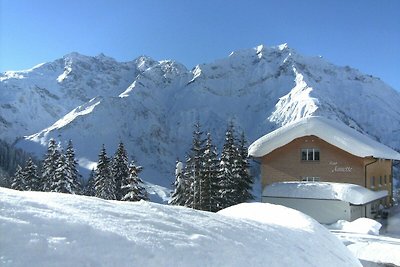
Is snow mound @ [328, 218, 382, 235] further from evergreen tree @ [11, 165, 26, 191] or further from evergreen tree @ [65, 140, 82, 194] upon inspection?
evergreen tree @ [11, 165, 26, 191]

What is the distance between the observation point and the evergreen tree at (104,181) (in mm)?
38531

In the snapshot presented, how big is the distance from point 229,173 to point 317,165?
24.5 feet

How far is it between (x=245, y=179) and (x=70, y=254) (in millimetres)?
32183

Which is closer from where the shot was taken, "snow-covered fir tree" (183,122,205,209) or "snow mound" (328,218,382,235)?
"snow mound" (328,218,382,235)

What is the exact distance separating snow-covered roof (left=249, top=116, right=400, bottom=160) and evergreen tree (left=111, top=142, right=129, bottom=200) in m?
13.7

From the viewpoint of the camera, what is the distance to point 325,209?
26.0 metres

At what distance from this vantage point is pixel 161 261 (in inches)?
176

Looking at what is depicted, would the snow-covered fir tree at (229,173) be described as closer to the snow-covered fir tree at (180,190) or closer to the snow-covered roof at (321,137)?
the snow-covered roof at (321,137)

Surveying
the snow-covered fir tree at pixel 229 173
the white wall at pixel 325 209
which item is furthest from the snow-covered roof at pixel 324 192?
the snow-covered fir tree at pixel 229 173

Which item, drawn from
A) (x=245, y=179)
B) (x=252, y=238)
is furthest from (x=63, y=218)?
(x=245, y=179)

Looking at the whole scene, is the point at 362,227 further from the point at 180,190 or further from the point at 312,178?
the point at 180,190

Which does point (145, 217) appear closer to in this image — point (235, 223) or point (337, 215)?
point (235, 223)

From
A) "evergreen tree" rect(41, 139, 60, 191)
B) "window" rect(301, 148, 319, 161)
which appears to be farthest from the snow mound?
"evergreen tree" rect(41, 139, 60, 191)

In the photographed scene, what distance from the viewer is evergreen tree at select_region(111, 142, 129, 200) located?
131ft
